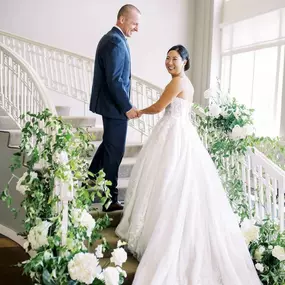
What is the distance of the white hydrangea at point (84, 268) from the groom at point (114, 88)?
1.23 metres

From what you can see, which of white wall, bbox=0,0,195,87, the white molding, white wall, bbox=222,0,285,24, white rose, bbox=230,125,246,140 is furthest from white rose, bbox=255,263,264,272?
white wall, bbox=0,0,195,87

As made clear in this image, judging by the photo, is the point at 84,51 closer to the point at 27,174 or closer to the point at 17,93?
the point at 17,93

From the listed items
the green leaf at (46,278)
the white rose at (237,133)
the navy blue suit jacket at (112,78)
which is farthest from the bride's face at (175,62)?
the green leaf at (46,278)

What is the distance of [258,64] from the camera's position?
23.5 ft

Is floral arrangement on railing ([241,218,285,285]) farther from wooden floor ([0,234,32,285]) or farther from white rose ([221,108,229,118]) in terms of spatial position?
wooden floor ([0,234,32,285])

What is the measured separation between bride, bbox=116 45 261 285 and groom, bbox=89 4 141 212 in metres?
0.26

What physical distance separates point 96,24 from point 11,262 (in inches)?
169

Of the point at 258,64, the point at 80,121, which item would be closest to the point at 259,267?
the point at 80,121

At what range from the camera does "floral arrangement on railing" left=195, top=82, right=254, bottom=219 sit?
3.68m


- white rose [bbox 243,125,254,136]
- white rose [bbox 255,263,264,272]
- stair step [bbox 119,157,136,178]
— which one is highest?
white rose [bbox 243,125,254,136]

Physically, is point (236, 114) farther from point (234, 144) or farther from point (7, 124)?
point (7, 124)

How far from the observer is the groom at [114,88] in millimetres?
3584

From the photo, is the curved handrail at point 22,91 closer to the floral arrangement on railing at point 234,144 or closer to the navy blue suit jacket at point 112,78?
the navy blue suit jacket at point 112,78

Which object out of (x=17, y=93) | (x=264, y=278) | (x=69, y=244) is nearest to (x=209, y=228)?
(x=264, y=278)
